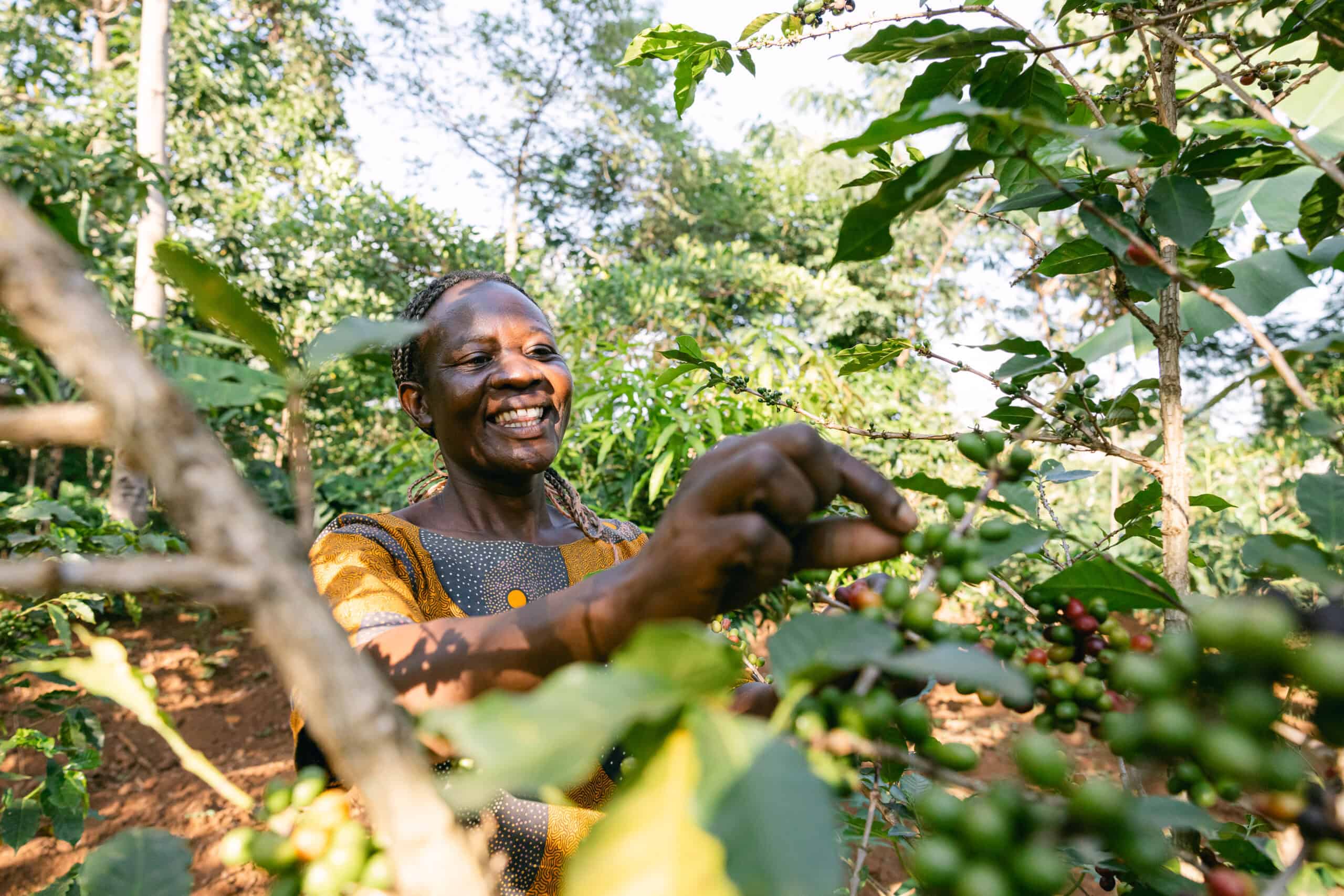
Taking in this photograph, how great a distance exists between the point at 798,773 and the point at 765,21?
169 cm

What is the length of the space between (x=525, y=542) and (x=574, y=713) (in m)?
1.71

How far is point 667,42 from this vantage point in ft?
5.07

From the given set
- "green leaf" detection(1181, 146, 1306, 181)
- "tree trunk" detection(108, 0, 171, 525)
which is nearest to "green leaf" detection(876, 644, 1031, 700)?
"green leaf" detection(1181, 146, 1306, 181)

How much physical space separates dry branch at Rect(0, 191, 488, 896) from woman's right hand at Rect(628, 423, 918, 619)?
1.25 feet

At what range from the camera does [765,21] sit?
1663 millimetres

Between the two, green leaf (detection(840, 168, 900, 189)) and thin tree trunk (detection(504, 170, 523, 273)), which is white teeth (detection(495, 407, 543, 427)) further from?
thin tree trunk (detection(504, 170, 523, 273))

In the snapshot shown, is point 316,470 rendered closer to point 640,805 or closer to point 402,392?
point 402,392

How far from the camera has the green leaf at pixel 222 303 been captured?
0.57 metres

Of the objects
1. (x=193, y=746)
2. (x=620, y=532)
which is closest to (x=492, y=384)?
(x=620, y=532)

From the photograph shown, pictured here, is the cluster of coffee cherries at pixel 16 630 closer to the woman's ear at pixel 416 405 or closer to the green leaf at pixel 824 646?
the woman's ear at pixel 416 405

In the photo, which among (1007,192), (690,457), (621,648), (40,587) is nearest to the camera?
(40,587)

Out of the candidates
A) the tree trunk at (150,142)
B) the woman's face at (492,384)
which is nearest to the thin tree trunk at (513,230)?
the tree trunk at (150,142)

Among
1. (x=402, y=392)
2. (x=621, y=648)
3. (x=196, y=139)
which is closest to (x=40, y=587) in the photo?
(x=621, y=648)

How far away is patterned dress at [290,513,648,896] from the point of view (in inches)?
53.3
